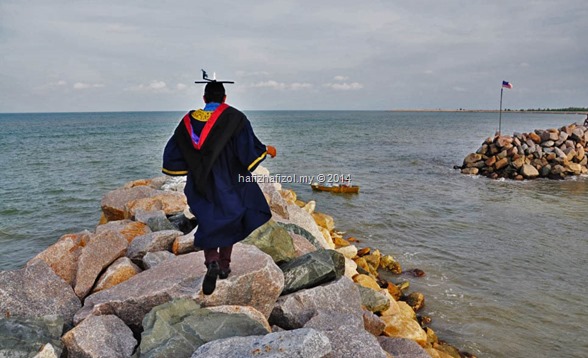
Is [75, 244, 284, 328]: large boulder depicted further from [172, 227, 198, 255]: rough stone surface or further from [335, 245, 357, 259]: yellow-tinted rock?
[335, 245, 357, 259]: yellow-tinted rock

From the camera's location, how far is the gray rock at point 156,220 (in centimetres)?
700

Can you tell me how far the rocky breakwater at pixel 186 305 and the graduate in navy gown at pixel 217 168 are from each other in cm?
46

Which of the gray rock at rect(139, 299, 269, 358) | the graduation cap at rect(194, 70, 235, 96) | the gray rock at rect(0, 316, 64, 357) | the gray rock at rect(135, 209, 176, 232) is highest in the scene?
the graduation cap at rect(194, 70, 235, 96)

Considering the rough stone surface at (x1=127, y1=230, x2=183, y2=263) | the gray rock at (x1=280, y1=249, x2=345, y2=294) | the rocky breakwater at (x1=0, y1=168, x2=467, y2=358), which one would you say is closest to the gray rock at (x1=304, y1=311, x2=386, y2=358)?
the rocky breakwater at (x1=0, y1=168, x2=467, y2=358)

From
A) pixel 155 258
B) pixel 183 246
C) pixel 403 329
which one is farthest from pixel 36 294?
pixel 403 329

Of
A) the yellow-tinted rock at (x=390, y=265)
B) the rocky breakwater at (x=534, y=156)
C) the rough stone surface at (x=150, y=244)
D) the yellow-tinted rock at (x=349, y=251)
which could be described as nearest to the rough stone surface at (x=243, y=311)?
the rough stone surface at (x=150, y=244)

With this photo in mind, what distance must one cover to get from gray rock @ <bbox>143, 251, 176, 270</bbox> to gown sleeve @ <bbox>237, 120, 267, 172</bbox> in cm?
207

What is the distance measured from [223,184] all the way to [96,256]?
2.67m

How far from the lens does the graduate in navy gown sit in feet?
12.9

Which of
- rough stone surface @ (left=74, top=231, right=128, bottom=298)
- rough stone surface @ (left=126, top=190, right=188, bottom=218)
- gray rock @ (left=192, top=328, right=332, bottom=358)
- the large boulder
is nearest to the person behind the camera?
gray rock @ (left=192, top=328, right=332, bottom=358)

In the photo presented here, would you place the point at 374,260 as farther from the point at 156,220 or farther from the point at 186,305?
the point at 186,305

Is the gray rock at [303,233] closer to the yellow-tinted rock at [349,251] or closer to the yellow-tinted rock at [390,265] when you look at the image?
the yellow-tinted rock at [349,251]

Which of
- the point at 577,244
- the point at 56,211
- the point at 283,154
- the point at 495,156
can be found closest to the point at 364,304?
the point at 577,244

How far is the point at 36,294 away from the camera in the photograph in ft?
16.2
